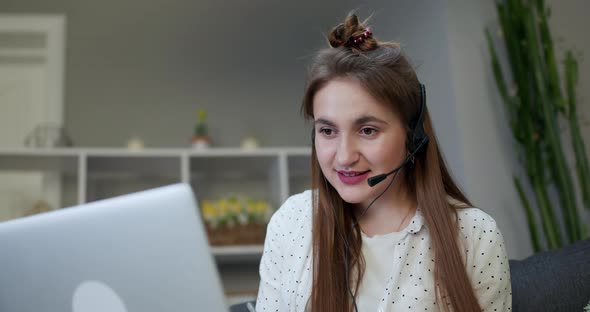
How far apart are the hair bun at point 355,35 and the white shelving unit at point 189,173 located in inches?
81.3

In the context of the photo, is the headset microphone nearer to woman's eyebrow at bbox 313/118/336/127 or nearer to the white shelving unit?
woman's eyebrow at bbox 313/118/336/127

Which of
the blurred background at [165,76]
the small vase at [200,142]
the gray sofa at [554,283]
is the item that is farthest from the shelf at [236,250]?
the gray sofa at [554,283]

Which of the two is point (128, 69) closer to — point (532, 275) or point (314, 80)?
point (314, 80)

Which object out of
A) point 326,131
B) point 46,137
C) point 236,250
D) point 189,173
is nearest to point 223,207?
point 236,250

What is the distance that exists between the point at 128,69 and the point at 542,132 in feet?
8.68

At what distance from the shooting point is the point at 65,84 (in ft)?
12.4

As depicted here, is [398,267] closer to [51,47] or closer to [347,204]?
[347,204]

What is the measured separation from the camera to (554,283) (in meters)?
1.29

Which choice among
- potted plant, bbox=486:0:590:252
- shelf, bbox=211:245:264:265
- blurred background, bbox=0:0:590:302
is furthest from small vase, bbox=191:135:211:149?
potted plant, bbox=486:0:590:252

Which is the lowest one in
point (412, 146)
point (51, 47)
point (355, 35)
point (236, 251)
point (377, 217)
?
point (236, 251)

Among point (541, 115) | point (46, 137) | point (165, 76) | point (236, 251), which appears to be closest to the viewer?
point (541, 115)

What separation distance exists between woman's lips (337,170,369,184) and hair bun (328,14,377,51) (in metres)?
0.27

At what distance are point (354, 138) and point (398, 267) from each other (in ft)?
0.90

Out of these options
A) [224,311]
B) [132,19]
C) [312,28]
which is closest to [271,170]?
[312,28]
